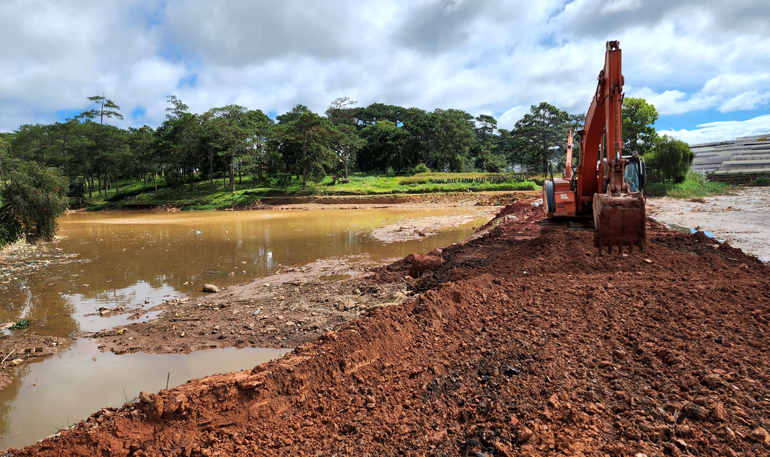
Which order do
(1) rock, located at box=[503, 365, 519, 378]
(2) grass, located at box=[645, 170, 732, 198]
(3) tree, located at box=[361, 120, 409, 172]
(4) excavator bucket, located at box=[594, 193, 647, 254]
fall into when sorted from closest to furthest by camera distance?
(1) rock, located at box=[503, 365, 519, 378] → (4) excavator bucket, located at box=[594, 193, 647, 254] → (2) grass, located at box=[645, 170, 732, 198] → (3) tree, located at box=[361, 120, 409, 172]

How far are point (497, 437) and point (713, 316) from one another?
10.4 feet

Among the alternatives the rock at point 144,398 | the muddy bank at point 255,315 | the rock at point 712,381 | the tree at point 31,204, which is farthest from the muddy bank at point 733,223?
the tree at point 31,204

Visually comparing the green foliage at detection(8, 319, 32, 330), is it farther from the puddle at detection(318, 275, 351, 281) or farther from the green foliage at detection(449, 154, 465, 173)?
the green foliage at detection(449, 154, 465, 173)

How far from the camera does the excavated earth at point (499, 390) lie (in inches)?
98.6

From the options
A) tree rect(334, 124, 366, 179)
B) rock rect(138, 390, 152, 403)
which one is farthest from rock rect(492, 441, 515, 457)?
tree rect(334, 124, 366, 179)

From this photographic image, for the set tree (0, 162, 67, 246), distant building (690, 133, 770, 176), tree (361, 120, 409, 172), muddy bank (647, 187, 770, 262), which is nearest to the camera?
muddy bank (647, 187, 770, 262)

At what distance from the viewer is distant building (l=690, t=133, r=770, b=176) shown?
130 feet

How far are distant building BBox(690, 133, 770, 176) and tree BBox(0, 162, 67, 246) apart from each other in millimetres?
53068

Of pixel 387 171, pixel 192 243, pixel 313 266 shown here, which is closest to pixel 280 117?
pixel 387 171

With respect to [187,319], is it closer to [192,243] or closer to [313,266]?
[313,266]

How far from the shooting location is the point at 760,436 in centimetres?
229

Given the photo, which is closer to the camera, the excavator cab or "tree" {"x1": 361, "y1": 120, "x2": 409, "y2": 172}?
the excavator cab

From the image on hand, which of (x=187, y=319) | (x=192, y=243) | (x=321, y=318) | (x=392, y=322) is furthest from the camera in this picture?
(x=192, y=243)

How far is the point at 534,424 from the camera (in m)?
2.56
